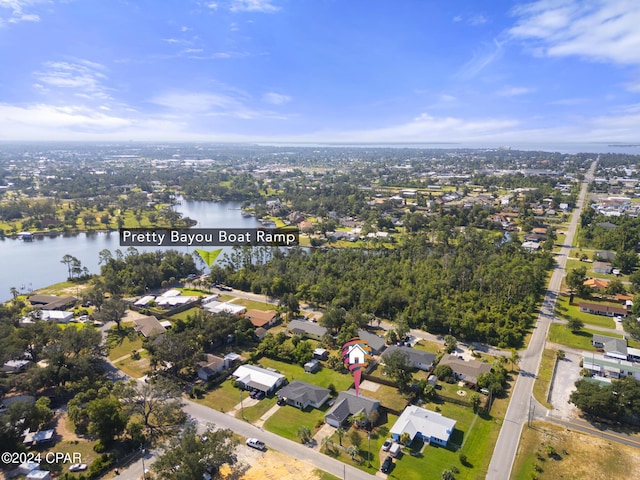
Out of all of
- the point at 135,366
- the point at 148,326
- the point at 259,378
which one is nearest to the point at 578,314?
the point at 259,378

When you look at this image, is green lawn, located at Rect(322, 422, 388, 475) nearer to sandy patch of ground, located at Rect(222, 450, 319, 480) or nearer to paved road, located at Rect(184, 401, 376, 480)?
paved road, located at Rect(184, 401, 376, 480)

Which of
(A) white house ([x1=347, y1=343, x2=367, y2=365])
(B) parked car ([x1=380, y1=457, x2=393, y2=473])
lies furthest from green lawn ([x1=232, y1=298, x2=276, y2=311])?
(B) parked car ([x1=380, y1=457, x2=393, y2=473])

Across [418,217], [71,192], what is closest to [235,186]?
[71,192]

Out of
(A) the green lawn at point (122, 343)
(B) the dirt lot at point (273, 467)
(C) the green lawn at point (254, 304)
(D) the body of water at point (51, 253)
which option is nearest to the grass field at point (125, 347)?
(A) the green lawn at point (122, 343)

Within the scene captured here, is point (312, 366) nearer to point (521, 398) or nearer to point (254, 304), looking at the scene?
point (521, 398)

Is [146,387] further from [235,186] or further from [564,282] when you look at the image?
[235,186]

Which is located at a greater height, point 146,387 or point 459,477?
point 146,387
